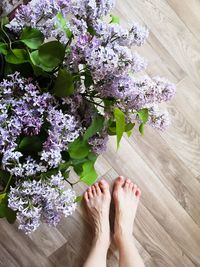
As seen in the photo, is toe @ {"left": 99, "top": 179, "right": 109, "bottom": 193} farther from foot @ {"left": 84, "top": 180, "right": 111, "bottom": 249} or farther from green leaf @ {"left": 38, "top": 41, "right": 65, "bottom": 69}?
green leaf @ {"left": 38, "top": 41, "right": 65, "bottom": 69}

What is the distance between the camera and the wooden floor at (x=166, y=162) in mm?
1347

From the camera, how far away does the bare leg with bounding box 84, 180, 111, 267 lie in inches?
49.9

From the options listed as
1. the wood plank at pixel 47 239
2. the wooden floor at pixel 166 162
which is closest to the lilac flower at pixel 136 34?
the wooden floor at pixel 166 162

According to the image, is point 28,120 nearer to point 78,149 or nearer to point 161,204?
point 78,149

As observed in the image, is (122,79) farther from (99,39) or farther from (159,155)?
(159,155)

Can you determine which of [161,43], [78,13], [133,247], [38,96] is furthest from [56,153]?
[161,43]

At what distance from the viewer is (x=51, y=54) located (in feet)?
2.08

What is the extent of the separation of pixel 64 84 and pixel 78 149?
152mm

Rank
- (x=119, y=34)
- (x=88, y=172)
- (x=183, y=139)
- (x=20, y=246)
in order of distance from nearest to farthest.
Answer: (x=119, y=34), (x=88, y=172), (x=20, y=246), (x=183, y=139)

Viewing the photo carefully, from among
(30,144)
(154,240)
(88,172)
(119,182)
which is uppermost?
(30,144)

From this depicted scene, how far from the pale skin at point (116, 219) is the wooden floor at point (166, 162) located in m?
0.04

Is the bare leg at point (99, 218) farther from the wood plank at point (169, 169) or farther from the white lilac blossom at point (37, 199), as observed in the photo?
the white lilac blossom at point (37, 199)

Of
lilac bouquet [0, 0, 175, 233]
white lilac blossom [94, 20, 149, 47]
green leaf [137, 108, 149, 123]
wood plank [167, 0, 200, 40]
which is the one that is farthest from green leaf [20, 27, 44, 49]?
wood plank [167, 0, 200, 40]

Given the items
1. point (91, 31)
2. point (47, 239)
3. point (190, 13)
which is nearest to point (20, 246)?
point (47, 239)
